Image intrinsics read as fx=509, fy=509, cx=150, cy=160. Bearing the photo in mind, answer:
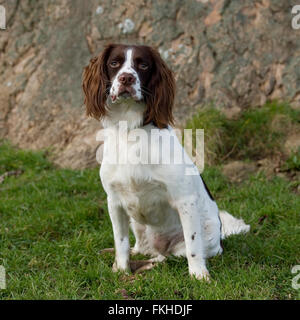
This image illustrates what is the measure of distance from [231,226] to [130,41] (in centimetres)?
314

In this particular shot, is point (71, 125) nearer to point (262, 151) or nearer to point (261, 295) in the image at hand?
point (262, 151)

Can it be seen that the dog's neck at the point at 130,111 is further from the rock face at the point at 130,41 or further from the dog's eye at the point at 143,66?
the rock face at the point at 130,41

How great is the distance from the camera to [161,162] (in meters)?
3.01

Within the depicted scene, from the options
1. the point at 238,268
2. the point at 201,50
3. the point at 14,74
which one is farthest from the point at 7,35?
the point at 238,268

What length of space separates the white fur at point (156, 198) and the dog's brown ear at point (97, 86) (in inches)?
3.0

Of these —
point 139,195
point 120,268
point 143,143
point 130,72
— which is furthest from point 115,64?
point 120,268

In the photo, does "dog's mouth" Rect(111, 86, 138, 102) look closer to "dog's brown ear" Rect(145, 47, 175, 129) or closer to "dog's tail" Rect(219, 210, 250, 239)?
"dog's brown ear" Rect(145, 47, 175, 129)

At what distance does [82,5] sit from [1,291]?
4274 millimetres

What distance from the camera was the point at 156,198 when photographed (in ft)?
10.3

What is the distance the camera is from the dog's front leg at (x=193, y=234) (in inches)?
121

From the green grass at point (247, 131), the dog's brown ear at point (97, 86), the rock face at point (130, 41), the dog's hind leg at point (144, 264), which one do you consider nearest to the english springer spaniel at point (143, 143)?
the dog's brown ear at point (97, 86)

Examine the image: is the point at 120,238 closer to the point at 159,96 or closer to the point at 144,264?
the point at 144,264

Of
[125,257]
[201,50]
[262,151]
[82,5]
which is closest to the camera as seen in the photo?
[125,257]

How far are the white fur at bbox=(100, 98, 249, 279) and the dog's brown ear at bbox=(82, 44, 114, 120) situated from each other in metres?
0.08
